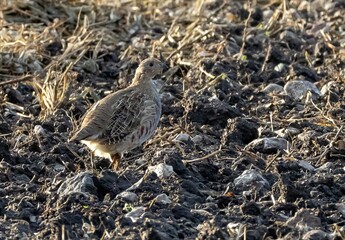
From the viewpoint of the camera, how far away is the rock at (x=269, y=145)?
30.7 feet

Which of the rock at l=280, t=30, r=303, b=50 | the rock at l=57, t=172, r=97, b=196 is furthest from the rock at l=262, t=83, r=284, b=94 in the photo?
the rock at l=57, t=172, r=97, b=196

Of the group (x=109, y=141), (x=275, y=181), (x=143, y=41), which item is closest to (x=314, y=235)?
(x=275, y=181)

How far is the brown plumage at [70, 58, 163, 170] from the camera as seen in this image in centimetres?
886

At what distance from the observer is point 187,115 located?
10.3 m

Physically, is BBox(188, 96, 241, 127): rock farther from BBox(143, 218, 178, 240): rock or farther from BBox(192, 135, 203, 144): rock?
BBox(143, 218, 178, 240): rock

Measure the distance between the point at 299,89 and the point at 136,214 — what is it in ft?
14.5

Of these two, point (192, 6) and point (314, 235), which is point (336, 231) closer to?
point (314, 235)

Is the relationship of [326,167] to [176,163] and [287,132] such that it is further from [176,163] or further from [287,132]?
[176,163]

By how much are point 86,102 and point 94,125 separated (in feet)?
6.77

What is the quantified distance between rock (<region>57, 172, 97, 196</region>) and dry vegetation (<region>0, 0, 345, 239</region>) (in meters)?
0.08

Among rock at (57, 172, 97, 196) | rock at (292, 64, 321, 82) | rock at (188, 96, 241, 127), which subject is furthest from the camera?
rock at (292, 64, 321, 82)

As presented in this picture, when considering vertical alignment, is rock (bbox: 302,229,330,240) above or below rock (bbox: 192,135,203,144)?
above

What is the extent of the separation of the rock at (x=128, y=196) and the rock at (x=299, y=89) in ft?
12.6

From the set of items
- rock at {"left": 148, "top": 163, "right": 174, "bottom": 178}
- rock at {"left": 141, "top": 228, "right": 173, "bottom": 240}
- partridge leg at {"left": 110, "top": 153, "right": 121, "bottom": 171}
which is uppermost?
rock at {"left": 141, "top": 228, "right": 173, "bottom": 240}
